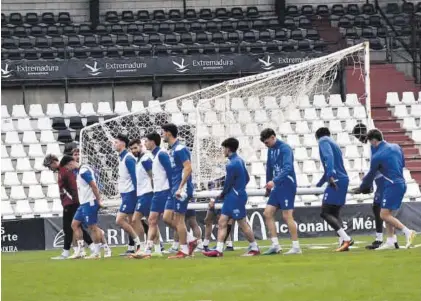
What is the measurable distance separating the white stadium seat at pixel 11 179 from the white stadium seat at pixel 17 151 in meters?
0.91

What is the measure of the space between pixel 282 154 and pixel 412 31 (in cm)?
1931

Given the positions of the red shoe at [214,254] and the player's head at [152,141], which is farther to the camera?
the player's head at [152,141]

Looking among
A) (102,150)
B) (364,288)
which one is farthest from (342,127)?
(364,288)

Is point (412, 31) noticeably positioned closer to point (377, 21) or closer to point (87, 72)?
point (377, 21)

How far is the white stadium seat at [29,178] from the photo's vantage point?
32094mm

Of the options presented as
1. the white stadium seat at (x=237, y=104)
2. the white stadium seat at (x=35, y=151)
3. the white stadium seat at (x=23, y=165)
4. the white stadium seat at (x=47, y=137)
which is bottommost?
→ the white stadium seat at (x=23, y=165)

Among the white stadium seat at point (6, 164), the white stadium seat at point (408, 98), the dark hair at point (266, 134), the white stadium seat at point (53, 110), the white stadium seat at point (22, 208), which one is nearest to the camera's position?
the dark hair at point (266, 134)

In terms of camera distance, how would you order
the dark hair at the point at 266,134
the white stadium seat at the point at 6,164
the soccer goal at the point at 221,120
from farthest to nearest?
the white stadium seat at the point at 6,164, the soccer goal at the point at 221,120, the dark hair at the point at 266,134

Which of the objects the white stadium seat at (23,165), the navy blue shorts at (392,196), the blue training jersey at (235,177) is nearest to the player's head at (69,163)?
the blue training jersey at (235,177)

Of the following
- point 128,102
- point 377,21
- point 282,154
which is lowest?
point 282,154

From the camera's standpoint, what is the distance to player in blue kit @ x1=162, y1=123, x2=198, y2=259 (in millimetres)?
18734

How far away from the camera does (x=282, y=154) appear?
63.0 feet

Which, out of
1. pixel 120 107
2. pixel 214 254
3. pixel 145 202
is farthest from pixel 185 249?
pixel 120 107

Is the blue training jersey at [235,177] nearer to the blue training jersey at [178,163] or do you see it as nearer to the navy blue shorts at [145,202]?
the blue training jersey at [178,163]
